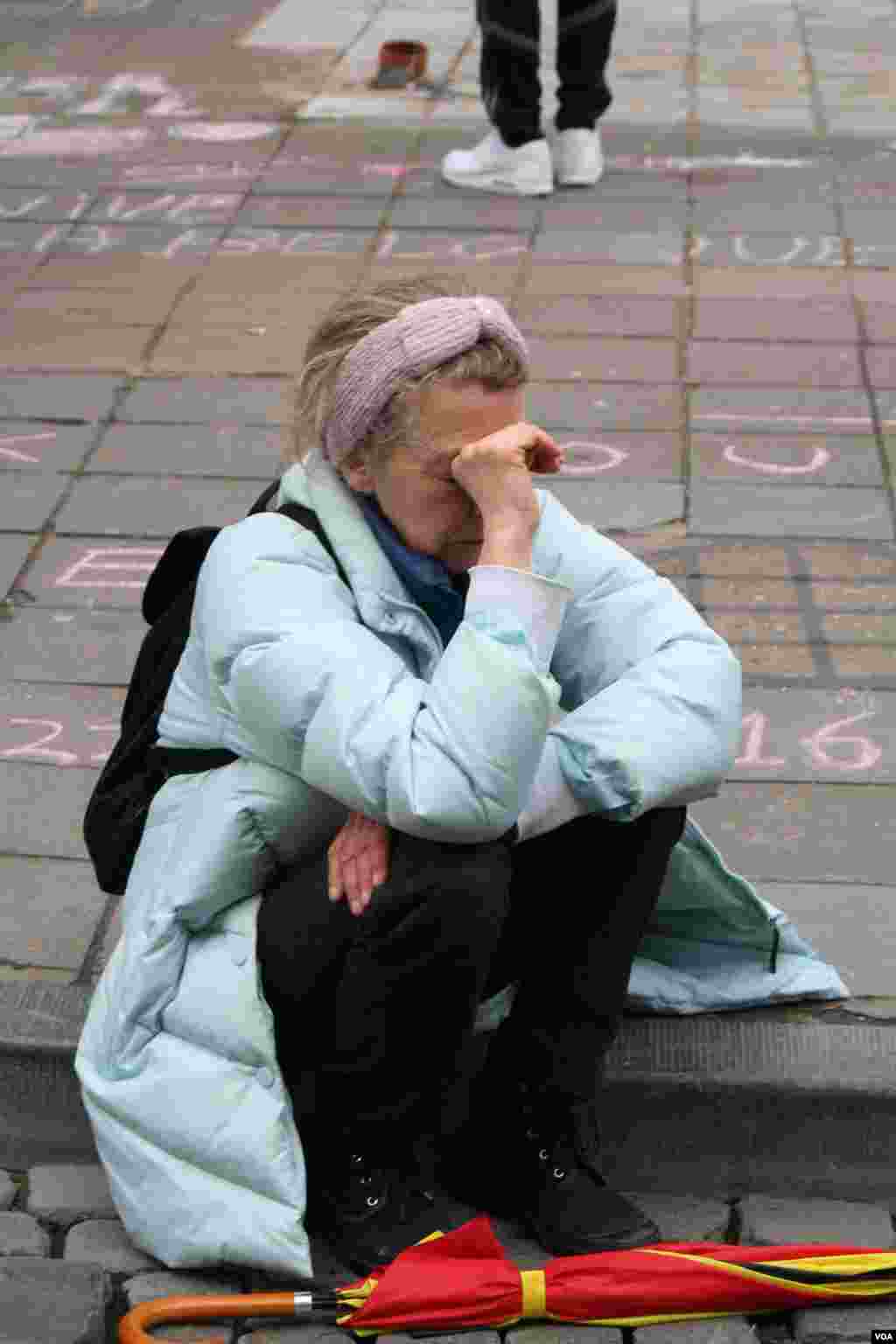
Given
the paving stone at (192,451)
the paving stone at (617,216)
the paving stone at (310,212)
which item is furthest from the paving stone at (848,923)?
the paving stone at (310,212)

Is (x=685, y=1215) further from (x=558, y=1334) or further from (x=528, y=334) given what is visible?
(x=528, y=334)

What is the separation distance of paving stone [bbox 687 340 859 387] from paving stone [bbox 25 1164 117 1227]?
3495mm

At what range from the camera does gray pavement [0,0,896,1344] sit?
9.85 ft

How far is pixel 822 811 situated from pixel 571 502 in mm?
1577

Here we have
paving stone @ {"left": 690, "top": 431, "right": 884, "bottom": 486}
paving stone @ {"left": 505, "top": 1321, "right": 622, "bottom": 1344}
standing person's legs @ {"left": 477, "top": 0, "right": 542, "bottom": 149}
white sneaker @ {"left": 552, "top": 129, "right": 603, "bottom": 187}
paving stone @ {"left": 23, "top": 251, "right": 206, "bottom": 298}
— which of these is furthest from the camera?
white sneaker @ {"left": 552, "top": 129, "right": 603, "bottom": 187}

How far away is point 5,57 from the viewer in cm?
1016

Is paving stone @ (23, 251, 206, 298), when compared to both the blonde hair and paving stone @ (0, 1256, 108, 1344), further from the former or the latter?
paving stone @ (0, 1256, 108, 1344)

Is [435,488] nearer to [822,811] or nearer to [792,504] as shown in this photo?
[822,811]

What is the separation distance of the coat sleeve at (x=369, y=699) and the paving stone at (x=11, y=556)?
2031 millimetres

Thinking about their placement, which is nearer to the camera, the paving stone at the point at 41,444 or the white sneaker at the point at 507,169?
the paving stone at the point at 41,444

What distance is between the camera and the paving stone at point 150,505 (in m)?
5.02

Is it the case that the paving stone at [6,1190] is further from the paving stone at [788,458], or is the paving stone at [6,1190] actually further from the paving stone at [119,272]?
the paving stone at [119,272]

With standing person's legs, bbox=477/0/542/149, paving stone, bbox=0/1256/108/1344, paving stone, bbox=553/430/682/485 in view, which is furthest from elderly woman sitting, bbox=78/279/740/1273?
standing person's legs, bbox=477/0/542/149

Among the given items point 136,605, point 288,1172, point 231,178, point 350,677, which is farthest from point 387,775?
point 231,178
